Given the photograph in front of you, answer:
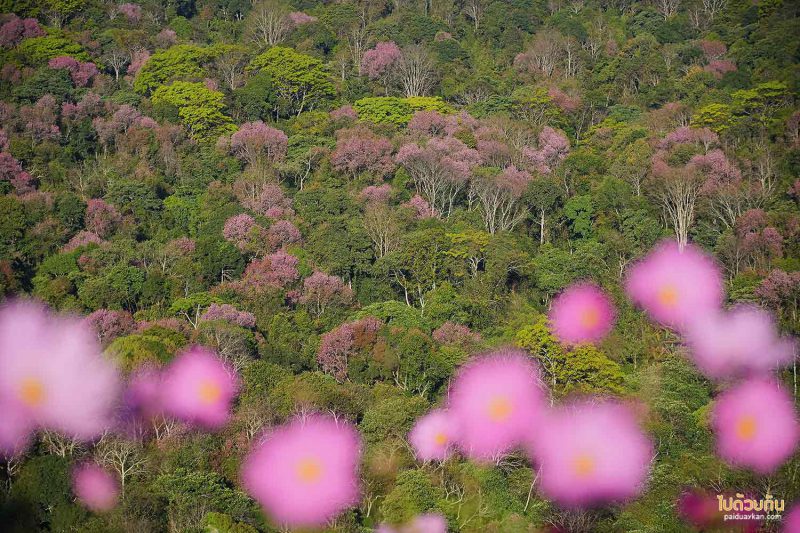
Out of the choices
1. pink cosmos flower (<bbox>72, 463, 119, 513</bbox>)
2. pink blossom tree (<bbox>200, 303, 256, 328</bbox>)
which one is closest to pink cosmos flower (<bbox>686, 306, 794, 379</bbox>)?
pink blossom tree (<bbox>200, 303, 256, 328</bbox>)

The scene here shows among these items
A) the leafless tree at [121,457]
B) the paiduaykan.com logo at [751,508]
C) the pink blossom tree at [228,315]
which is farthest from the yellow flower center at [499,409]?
the leafless tree at [121,457]

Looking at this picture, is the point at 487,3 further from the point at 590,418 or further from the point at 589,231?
the point at 590,418

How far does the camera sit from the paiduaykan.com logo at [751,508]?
21.7 metres

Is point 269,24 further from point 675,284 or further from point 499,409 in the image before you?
point 499,409

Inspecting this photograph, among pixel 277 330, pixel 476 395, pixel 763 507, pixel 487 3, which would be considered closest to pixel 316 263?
pixel 277 330

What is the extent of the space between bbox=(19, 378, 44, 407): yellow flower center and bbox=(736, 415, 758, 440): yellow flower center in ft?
64.9

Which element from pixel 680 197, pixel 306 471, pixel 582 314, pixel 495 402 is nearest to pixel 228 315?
pixel 306 471

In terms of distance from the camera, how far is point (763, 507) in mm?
21828

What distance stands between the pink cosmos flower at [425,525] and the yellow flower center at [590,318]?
1165cm

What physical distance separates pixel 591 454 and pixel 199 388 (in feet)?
38.7

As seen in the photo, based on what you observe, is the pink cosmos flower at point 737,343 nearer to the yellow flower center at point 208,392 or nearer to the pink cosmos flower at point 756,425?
the pink cosmos flower at point 756,425

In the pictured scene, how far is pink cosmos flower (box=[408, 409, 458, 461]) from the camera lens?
25.1 meters

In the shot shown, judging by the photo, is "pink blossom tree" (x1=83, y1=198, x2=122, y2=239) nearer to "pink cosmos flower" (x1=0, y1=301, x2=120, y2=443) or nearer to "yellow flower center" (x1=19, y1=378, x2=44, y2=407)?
"pink cosmos flower" (x1=0, y1=301, x2=120, y2=443)

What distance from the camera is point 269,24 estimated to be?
60.9 metres
